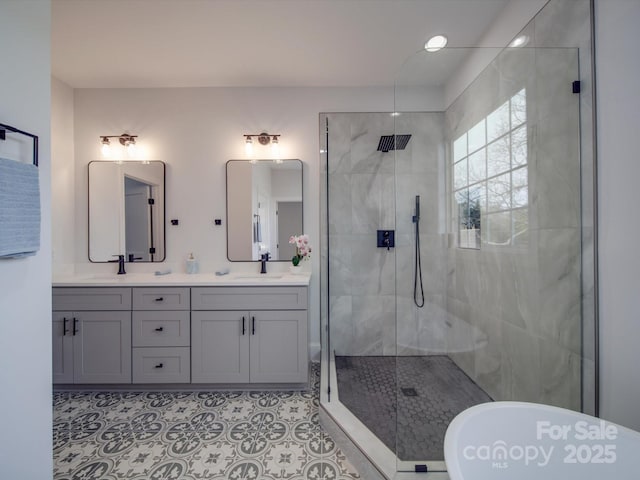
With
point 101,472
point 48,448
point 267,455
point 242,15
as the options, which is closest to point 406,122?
point 242,15

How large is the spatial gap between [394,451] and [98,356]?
7.56 feet

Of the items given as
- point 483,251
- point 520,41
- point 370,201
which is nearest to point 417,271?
point 483,251

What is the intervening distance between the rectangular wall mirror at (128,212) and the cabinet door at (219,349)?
0.97m

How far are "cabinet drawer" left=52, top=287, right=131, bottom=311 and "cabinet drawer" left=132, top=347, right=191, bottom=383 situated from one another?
44cm

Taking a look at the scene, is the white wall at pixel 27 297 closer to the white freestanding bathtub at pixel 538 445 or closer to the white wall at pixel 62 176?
the white freestanding bathtub at pixel 538 445

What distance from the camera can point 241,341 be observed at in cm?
214

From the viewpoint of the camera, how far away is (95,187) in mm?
2672

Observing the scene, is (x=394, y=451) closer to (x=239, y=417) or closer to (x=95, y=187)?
(x=239, y=417)

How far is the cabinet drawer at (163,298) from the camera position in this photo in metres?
2.14

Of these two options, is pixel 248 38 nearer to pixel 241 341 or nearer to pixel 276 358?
pixel 241 341

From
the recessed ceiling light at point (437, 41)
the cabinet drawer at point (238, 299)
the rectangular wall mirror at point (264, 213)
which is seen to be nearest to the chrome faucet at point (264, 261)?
the rectangular wall mirror at point (264, 213)

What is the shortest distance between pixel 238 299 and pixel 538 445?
6.26 feet

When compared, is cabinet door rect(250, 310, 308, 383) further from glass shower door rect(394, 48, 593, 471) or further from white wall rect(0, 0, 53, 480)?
white wall rect(0, 0, 53, 480)

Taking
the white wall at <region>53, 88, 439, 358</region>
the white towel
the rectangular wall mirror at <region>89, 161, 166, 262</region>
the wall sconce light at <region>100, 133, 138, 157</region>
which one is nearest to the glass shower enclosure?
the white wall at <region>53, 88, 439, 358</region>
